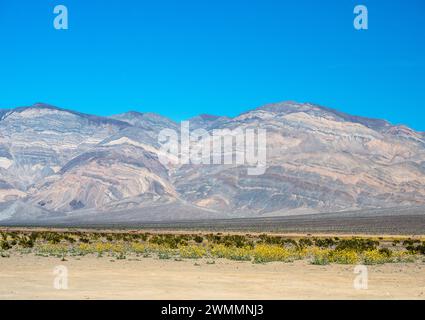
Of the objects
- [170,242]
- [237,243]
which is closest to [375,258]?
[237,243]

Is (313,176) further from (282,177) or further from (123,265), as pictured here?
(123,265)

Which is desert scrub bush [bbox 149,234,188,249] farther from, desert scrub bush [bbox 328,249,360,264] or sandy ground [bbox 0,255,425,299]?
desert scrub bush [bbox 328,249,360,264]

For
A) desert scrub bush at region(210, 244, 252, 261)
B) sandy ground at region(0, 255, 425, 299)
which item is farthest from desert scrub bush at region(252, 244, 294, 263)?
sandy ground at region(0, 255, 425, 299)

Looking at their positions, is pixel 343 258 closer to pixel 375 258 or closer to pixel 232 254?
pixel 375 258

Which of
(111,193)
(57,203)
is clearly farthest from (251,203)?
(57,203)

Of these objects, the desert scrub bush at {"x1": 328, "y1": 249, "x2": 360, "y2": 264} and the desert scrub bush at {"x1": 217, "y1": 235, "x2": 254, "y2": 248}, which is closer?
the desert scrub bush at {"x1": 328, "y1": 249, "x2": 360, "y2": 264}

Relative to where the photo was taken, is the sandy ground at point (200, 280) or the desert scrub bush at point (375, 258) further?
the desert scrub bush at point (375, 258)

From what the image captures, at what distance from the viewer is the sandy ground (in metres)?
17.4

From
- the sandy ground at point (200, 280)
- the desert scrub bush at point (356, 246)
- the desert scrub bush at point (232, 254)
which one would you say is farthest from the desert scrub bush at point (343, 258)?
the desert scrub bush at point (356, 246)

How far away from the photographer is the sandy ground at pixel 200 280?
1744 cm

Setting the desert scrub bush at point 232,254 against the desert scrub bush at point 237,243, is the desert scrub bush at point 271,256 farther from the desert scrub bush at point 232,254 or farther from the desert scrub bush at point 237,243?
the desert scrub bush at point 237,243

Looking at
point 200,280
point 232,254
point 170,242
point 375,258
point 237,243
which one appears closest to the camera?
point 200,280

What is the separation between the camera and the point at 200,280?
2169 centimetres

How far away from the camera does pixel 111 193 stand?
19975cm
